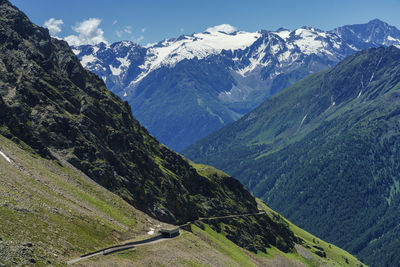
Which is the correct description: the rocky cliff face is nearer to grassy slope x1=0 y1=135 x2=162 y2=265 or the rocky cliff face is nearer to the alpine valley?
the alpine valley

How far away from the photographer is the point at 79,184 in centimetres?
12425

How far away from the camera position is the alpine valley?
84188 millimetres

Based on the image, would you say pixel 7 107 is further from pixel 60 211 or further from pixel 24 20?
pixel 24 20

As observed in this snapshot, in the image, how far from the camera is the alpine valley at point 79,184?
8419 centimetres

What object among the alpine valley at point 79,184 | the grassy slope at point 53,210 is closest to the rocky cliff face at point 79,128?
the alpine valley at point 79,184

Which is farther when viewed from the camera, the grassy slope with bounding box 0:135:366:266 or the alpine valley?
the alpine valley

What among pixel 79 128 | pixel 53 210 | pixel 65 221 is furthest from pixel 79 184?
pixel 65 221

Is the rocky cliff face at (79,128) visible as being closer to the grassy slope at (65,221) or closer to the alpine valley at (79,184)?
the alpine valley at (79,184)

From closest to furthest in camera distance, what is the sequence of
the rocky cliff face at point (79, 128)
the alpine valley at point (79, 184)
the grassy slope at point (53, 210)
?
the grassy slope at point (53, 210) → the alpine valley at point (79, 184) → the rocky cliff face at point (79, 128)

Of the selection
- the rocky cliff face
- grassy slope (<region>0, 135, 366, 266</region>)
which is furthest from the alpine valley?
the rocky cliff face

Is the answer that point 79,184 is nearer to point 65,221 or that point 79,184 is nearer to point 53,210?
point 53,210

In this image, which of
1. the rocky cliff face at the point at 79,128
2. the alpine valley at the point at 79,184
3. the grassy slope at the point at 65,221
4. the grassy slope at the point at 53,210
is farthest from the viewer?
the rocky cliff face at the point at 79,128

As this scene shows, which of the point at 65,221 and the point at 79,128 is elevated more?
the point at 79,128

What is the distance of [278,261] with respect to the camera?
189 m
